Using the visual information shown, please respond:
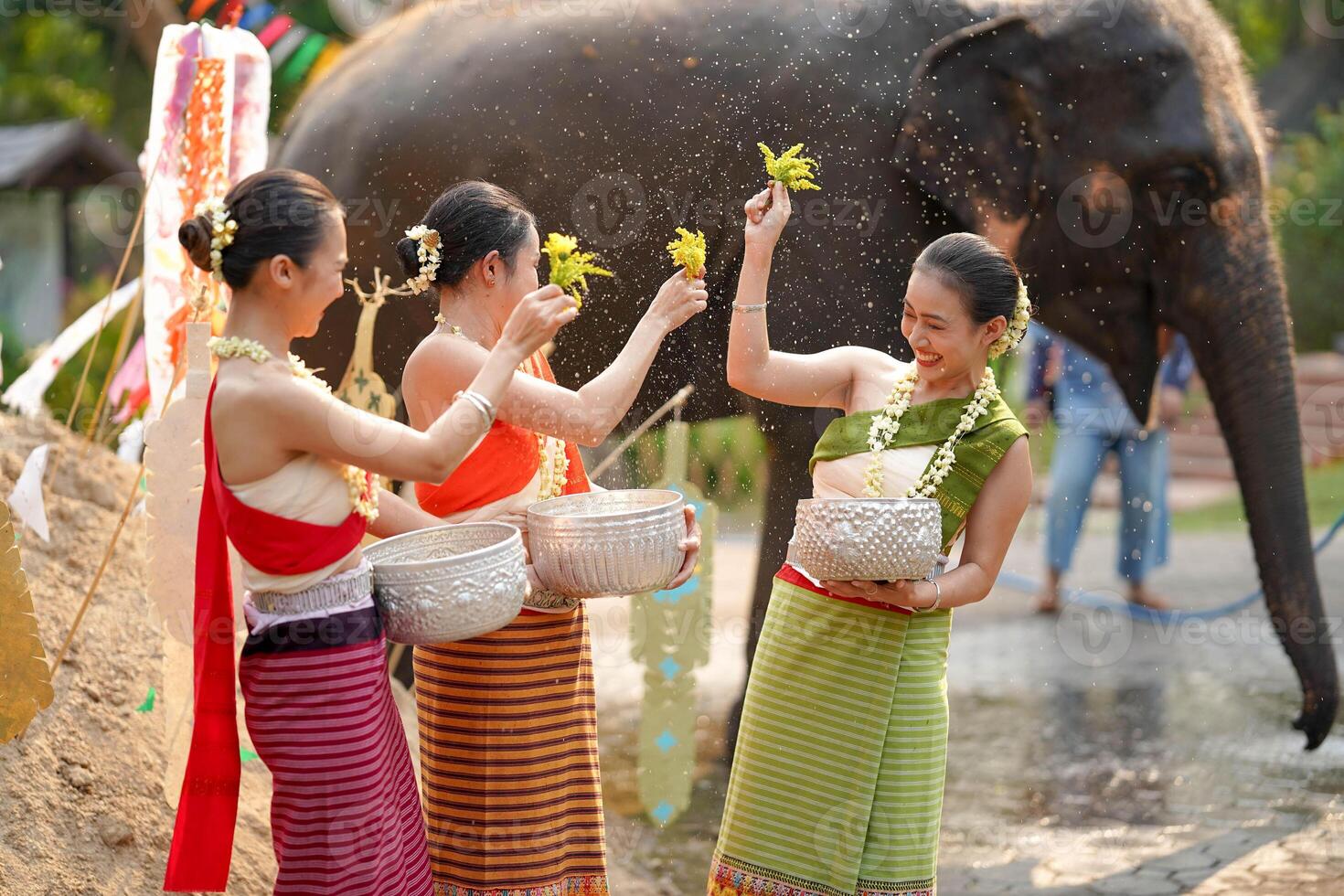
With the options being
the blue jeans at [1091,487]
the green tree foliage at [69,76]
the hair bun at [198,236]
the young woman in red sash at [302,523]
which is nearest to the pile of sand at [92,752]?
the young woman in red sash at [302,523]

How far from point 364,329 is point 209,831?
6.41ft

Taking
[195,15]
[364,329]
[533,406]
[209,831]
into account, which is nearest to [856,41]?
[364,329]

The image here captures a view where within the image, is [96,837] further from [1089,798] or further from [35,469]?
[1089,798]

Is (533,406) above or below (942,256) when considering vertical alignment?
below

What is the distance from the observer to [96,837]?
10.0 ft

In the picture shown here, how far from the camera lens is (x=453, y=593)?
84.7 inches

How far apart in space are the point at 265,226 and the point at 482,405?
15.9 inches

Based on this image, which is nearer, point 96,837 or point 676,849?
point 96,837

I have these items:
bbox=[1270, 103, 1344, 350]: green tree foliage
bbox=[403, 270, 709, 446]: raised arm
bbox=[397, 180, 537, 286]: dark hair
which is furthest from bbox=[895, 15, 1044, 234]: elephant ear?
bbox=[1270, 103, 1344, 350]: green tree foliage

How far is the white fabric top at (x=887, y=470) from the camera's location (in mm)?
2422

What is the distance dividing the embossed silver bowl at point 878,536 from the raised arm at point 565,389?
0.36 m

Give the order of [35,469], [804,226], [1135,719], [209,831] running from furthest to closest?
[1135,719], [804,226], [35,469], [209,831]

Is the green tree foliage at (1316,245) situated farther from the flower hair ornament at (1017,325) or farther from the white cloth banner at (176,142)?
the flower hair ornament at (1017,325)

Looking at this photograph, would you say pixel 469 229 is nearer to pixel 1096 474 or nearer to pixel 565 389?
pixel 565 389
